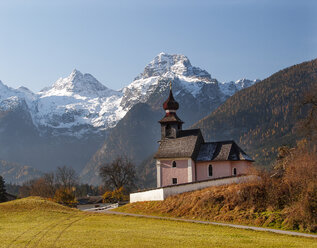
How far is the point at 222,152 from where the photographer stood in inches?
2808

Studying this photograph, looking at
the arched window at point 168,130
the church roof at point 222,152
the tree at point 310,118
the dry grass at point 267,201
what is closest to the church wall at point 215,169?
the church roof at point 222,152

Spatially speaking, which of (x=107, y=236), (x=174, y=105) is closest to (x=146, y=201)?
(x=174, y=105)

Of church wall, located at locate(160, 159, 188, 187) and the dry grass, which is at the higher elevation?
church wall, located at locate(160, 159, 188, 187)

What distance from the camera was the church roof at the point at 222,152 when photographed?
7038 cm

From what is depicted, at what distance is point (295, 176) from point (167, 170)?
31.3m

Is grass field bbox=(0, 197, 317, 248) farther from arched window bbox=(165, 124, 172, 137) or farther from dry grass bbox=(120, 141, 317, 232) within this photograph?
arched window bbox=(165, 124, 172, 137)

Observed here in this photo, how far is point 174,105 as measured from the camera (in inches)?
3209

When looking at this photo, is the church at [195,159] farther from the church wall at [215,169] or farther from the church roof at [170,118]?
the church roof at [170,118]

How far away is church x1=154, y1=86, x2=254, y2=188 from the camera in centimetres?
7050

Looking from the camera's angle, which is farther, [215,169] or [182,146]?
[182,146]

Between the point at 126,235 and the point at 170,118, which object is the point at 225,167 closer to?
the point at 170,118

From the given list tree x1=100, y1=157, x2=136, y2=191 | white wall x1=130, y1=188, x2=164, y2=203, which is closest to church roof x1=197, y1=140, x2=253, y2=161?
white wall x1=130, y1=188, x2=164, y2=203

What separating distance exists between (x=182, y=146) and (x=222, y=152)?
22.3ft

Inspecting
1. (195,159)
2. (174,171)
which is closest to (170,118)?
(195,159)
